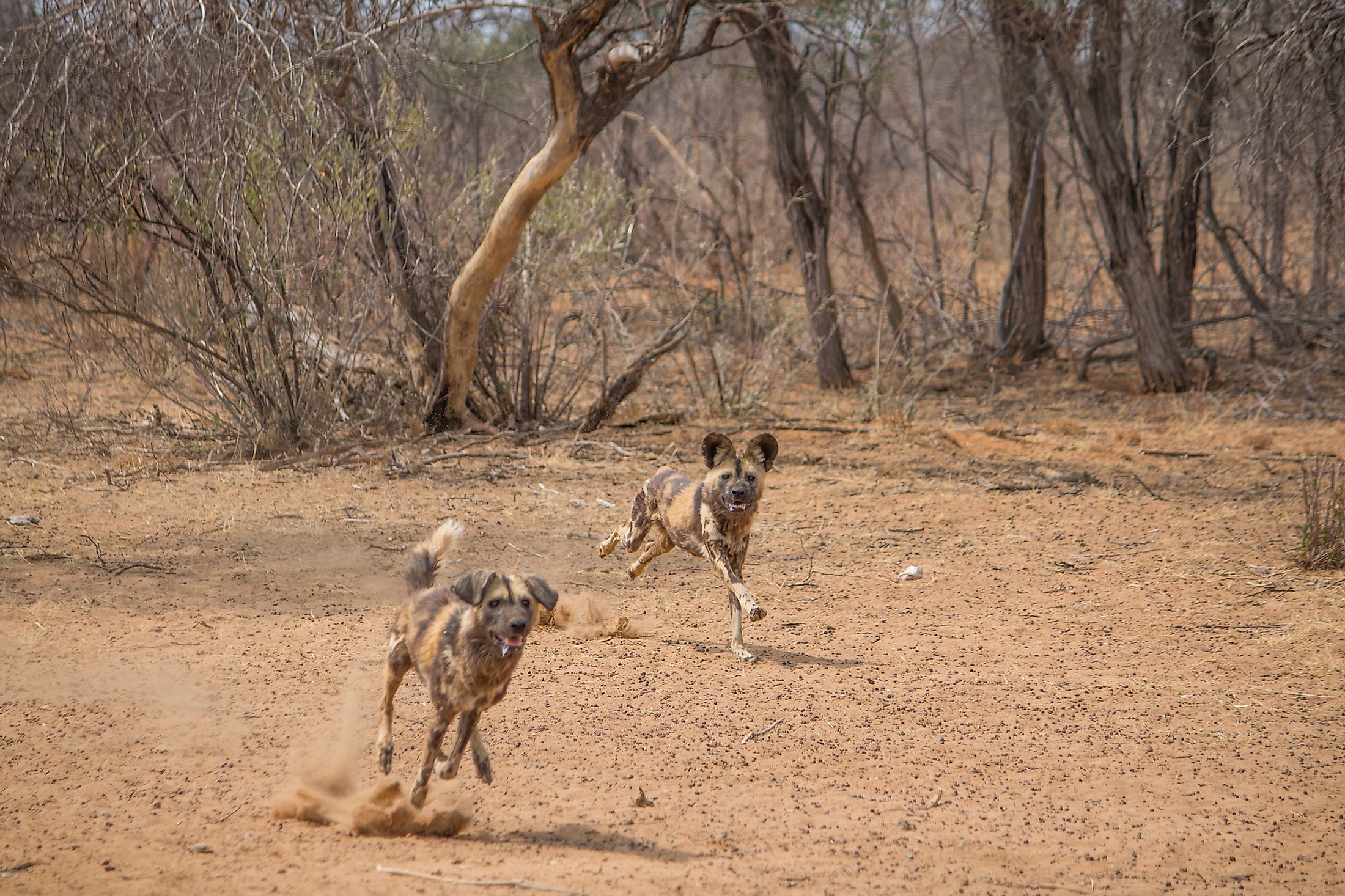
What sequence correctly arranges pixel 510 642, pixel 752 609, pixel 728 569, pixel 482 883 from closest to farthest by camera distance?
1. pixel 482 883
2. pixel 510 642
3. pixel 752 609
4. pixel 728 569

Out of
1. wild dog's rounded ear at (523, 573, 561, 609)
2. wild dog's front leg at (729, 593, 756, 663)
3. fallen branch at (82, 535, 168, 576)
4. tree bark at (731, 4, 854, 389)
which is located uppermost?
tree bark at (731, 4, 854, 389)

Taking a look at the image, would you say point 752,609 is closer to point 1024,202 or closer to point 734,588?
point 734,588

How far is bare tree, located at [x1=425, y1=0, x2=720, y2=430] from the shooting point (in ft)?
31.4

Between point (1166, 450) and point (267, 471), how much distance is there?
8122mm

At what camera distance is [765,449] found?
241 inches

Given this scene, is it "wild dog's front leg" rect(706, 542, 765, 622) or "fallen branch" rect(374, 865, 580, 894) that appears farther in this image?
"wild dog's front leg" rect(706, 542, 765, 622)

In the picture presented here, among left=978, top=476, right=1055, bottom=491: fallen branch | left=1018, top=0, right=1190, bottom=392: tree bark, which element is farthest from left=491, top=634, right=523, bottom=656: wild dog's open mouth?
left=1018, top=0, right=1190, bottom=392: tree bark

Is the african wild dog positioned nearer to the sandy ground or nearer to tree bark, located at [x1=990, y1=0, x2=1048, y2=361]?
the sandy ground

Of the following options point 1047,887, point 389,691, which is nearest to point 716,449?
point 389,691

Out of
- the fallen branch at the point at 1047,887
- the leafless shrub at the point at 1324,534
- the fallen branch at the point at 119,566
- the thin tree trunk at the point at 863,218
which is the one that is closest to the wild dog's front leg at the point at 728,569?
the fallen branch at the point at 1047,887

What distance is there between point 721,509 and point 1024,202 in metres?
11.2

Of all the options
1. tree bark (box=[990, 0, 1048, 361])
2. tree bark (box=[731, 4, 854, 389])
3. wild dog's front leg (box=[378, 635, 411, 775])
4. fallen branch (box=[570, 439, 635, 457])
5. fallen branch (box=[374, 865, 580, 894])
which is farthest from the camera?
tree bark (box=[990, 0, 1048, 361])

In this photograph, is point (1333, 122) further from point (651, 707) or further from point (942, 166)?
point (942, 166)

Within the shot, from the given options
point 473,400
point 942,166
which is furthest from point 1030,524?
point 942,166
